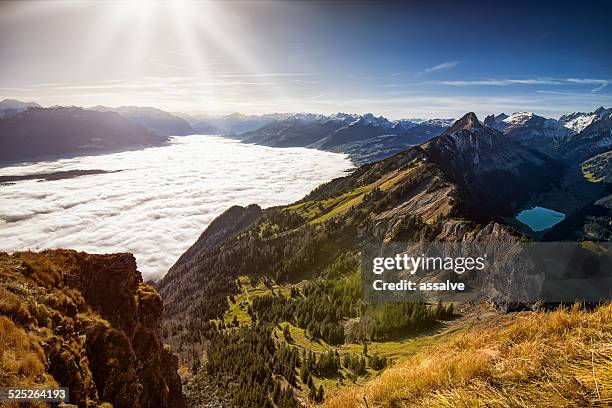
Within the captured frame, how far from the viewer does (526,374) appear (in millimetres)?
6508

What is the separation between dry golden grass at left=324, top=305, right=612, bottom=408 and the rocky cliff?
47.3 feet

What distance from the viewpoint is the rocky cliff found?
52.6ft

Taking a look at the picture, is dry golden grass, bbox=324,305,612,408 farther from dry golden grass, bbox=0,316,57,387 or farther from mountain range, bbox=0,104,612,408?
mountain range, bbox=0,104,612,408

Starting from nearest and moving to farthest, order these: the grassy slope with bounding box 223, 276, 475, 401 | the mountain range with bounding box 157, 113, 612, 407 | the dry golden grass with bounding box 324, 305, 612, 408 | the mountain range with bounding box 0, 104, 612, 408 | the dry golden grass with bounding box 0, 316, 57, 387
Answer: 1. the dry golden grass with bounding box 324, 305, 612, 408
2. the dry golden grass with bounding box 0, 316, 57, 387
3. the mountain range with bounding box 0, 104, 612, 408
4. the grassy slope with bounding box 223, 276, 475, 401
5. the mountain range with bounding box 157, 113, 612, 407

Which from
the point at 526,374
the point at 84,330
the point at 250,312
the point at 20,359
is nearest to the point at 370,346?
the point at 250,312

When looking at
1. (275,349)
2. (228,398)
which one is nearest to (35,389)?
(228,398)

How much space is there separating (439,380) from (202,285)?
17370cm

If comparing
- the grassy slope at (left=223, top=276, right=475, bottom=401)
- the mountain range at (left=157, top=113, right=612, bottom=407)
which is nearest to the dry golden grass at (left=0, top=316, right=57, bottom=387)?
the grassy slope at (left=223, top=276, right=475, bottom=401)

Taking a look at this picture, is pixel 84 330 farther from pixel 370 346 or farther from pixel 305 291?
pixel 305 291

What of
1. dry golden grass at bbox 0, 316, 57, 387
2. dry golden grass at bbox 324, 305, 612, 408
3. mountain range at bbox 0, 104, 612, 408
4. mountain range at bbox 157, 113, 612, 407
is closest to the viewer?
dry golden grass at bbox 324, 305, 612, 408

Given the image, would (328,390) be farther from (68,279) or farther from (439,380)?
(439,380)

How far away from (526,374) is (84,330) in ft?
80.2

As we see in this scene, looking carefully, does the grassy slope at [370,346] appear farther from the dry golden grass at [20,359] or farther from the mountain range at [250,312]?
the dry golden grass at [20,359]

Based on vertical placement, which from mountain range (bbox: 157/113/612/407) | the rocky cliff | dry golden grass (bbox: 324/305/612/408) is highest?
dry golden grass (bbox: 324/305/612/408)
